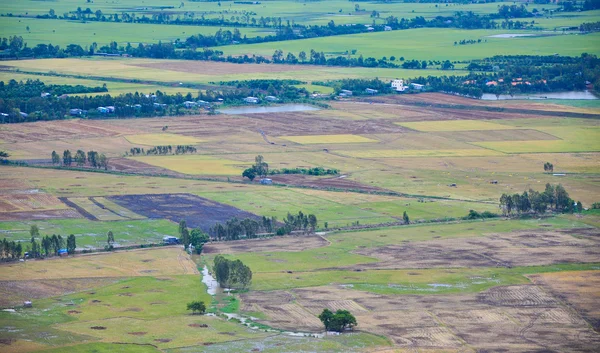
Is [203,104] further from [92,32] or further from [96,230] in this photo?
[92,32]

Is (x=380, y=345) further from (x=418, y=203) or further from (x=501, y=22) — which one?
(x=501, y=22)

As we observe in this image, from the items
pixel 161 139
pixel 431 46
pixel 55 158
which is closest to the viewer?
pixel 55 158

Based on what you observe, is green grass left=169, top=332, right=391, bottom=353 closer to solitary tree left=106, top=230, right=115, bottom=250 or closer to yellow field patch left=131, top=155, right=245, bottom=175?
solitary tree left=106, top=230, right=115, bottom=250

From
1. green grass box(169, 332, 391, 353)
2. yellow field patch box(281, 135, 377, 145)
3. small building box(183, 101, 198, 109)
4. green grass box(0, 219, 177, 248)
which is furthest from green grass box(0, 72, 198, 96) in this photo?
green grass box(169, 332, 391, 353)

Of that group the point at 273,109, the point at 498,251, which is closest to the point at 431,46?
the point at 273,109

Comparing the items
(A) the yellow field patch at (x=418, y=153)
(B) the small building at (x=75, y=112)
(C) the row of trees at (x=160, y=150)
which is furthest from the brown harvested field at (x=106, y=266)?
(B) the small building at (x=75, y=112)

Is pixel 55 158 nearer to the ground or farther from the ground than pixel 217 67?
nearer to the ground

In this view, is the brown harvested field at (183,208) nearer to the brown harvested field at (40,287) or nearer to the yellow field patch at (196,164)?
the yellow field patch at (196,164)
